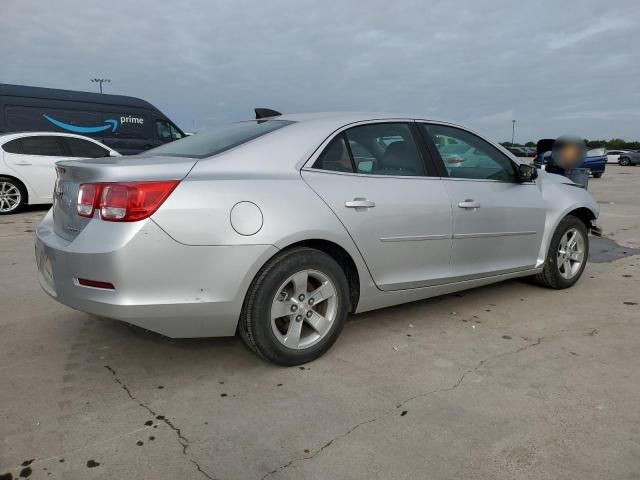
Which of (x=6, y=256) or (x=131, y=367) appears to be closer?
(x=131, y=367)

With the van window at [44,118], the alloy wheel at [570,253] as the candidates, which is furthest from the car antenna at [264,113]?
the van window at [44,118]

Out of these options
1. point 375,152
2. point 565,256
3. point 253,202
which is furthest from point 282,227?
point 565,256

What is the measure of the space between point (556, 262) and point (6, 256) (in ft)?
18.4

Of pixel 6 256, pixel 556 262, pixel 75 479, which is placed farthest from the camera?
pixel 6 256

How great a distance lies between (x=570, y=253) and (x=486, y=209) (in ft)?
4.46

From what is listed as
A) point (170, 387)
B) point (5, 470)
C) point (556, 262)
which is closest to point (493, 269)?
point (556, 262)

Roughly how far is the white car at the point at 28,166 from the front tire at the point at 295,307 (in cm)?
768

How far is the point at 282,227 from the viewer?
2701mm

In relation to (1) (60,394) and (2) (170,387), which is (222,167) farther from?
(1) (60,394)

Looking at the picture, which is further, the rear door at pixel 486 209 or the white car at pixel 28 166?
the white car at pixel 28 166

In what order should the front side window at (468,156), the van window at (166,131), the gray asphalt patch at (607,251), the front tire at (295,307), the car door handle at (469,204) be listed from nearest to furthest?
the front tire at (295,307)
the car door handle at (469,204)
the front side window at (468,156)
the gray asphalt patch at (607,251)
the van window at (166,131)

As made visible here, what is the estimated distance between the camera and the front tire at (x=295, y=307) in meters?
2.72

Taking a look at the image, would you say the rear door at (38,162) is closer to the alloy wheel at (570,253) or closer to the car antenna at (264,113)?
the car antenna at (264,113)

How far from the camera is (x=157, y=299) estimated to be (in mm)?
2498
